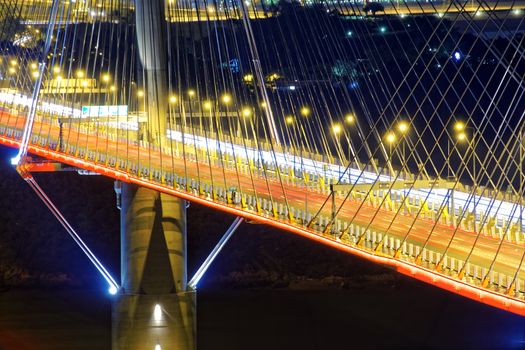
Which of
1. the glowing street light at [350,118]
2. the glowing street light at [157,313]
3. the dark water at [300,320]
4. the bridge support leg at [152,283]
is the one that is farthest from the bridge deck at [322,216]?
the dark water at [300,320]

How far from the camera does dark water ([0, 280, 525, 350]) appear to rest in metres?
44.6

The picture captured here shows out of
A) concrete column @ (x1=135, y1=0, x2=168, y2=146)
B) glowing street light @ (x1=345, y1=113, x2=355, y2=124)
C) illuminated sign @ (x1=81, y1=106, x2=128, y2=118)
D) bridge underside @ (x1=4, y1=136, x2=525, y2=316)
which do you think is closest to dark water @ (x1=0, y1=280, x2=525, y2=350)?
glowing street light @ (x1=345, y1=113, x2=355, y2=124)

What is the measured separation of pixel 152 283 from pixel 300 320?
46.7 feet

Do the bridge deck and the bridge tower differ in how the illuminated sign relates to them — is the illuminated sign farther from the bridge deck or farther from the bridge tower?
the bridge tower

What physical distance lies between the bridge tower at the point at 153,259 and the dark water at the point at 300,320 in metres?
8.32

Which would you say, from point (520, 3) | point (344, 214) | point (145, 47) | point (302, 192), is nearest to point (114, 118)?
point (145, 47)

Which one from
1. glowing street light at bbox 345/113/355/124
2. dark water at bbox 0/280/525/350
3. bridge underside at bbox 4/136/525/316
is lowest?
bridge underside at bbox 4/136/525/316

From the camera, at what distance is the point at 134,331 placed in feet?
115

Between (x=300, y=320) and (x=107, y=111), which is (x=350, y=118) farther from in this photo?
(x=300, y=320)

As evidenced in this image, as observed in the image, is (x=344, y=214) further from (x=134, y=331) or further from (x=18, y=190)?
(x=18, y=190)

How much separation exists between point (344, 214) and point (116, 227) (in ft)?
94.6

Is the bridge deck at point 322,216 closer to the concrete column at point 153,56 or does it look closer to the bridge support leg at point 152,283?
the concrete column at point 153,56

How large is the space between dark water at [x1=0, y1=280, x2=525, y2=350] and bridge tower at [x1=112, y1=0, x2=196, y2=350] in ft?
27.3

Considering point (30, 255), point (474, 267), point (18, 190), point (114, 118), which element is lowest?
point (474, 267)
